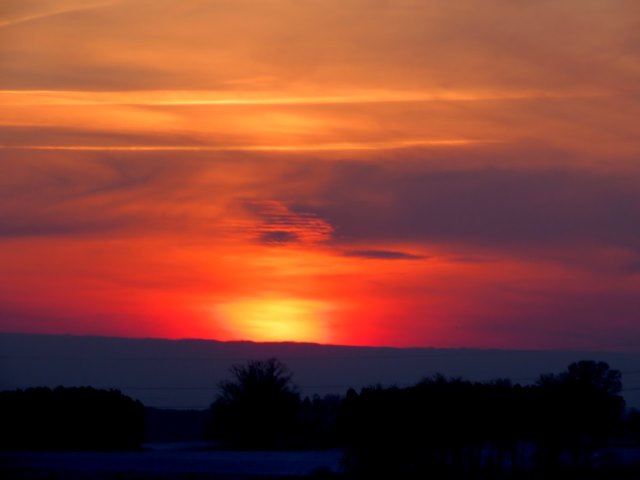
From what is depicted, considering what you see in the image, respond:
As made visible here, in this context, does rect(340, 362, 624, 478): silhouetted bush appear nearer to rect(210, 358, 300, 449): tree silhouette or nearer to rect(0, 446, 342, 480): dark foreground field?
rect(0, 446, 342, 480): dark foreground field

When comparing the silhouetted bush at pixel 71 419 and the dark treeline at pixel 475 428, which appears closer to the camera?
the dark treeline at pixel 475 428

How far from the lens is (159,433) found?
A: 11069 cm

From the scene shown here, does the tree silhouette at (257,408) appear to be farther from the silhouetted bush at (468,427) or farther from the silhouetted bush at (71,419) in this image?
the silhouetted bush at (468,427)

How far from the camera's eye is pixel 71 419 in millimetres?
69250

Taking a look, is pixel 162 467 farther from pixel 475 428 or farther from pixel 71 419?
pixel 71 419

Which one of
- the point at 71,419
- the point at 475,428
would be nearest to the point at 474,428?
the point at 475,428

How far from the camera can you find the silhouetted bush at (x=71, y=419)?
66500 millimetres

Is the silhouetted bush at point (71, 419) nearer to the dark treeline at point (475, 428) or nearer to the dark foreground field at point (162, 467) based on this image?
the dark foreground field at point (162, 467)

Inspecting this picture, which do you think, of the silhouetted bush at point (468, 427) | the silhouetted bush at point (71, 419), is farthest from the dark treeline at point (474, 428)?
the silhouetted bush at point (71, 419)

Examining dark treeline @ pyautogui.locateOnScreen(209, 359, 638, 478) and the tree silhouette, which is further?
the tree silhouette

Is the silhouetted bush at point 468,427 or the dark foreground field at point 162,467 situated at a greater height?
the silhouetted bush at point 468,427

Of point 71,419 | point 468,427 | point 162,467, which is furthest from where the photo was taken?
point 71,419

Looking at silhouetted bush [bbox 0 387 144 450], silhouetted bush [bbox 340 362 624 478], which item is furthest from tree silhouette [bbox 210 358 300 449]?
silhouetted bush [bbox 340 362 624 478]

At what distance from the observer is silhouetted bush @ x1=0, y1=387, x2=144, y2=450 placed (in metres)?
66.5
